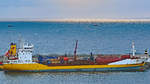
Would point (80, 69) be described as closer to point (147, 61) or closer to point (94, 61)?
point (94, 61)

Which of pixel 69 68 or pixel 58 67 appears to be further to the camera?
pixel 58 67

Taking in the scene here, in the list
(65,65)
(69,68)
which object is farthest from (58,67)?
(69,68)

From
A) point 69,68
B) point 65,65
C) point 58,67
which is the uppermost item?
point 65,65

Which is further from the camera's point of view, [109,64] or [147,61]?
[147,61]

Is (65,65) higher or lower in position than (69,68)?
higher

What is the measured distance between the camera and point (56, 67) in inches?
2351

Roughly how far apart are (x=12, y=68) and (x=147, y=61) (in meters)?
24.8

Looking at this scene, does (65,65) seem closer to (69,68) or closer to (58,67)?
(69,68)

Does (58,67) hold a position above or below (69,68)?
above

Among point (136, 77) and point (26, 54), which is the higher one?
point (26, 54)

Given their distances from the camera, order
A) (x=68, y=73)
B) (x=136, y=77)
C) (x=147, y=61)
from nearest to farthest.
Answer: (x=136, y=77), (x=68, y=73), (x=147, y=61)

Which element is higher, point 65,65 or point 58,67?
point 65,65

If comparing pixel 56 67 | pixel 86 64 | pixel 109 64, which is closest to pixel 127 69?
pixel 109 64

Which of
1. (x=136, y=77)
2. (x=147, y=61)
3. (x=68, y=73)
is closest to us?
(x=136, y=77)
